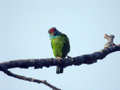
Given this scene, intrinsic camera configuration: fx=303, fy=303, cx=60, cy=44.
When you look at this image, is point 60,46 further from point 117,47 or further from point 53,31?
Answer: point 117,47

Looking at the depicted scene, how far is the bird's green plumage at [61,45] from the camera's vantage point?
28.3 ft

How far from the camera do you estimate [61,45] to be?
8.75m

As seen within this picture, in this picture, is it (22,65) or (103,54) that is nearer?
(22,65)

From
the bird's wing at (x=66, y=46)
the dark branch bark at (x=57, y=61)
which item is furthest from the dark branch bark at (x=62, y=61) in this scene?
the bird's wing at (x=66, y=46)

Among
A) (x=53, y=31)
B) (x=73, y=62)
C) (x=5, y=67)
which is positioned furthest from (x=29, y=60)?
(x=53, y=31)

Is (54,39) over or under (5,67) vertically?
under

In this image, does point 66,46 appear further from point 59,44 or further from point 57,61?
point 57,61

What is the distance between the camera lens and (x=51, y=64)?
16.6ft

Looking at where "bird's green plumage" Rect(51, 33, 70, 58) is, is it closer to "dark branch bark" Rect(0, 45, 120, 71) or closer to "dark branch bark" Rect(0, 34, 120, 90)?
"dark branch bark" Rect(0, 34, 120, 90)

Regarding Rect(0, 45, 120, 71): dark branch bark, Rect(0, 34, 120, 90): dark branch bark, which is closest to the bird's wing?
Rect(0, 34, 120, 90): dark branch bark

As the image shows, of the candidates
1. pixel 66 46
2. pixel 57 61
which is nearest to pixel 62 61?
pixel 57 61

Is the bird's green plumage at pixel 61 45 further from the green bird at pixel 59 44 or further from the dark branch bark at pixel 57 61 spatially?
the dark branch bark at pixel 57 61

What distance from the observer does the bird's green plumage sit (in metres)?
8.62

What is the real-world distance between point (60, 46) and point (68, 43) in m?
0.25
